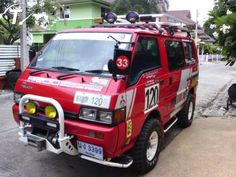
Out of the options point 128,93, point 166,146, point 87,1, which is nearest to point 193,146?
point 166,146

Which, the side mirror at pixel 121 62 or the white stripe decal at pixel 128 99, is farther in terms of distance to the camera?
the white stripe decal at pixel 128 99

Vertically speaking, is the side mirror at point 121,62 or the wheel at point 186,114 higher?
the side mirror at point 121,62

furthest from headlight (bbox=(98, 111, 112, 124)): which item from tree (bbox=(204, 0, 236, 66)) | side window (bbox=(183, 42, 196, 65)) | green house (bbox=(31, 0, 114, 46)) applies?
green house (bbox=(31, 0, 114, 46))

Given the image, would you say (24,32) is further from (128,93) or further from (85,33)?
(128,93)

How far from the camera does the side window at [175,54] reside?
5.14 meters

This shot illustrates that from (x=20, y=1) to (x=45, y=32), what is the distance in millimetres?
16894

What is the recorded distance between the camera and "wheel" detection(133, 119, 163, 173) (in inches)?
159

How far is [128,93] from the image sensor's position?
3691 millimetres

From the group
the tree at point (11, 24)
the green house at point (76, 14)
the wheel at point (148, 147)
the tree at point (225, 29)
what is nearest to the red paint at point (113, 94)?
the wheel at point (148, 147)

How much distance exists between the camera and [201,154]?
5062mm

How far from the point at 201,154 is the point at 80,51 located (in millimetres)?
2600

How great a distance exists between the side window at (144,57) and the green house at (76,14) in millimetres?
20983

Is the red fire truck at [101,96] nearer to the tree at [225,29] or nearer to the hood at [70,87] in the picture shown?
the hood at [70,87]

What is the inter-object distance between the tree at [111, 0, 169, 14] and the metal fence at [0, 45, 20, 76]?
55.2ft
